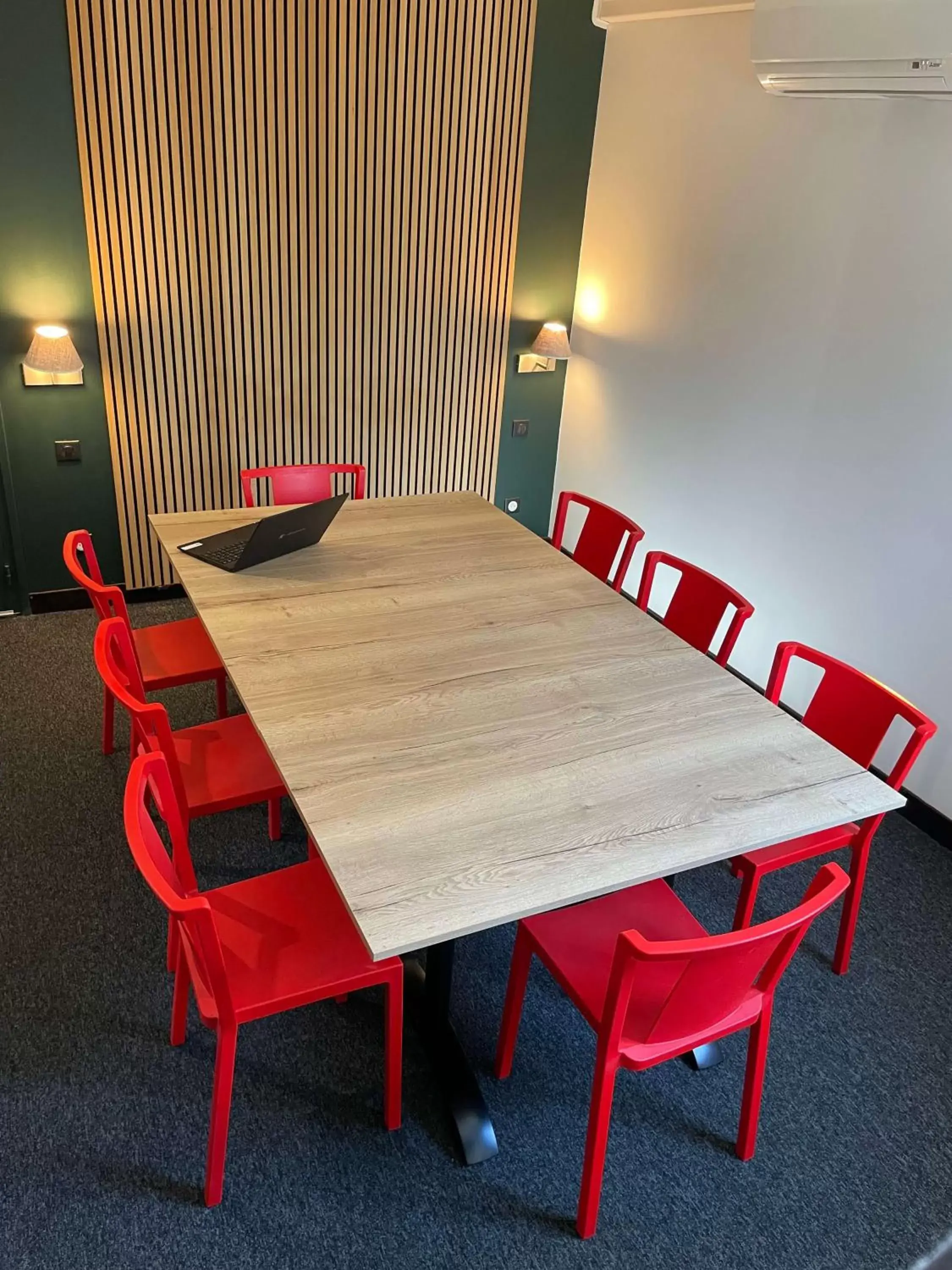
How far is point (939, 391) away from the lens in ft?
10.0

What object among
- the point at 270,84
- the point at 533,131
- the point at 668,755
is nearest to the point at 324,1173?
the point at 668,755

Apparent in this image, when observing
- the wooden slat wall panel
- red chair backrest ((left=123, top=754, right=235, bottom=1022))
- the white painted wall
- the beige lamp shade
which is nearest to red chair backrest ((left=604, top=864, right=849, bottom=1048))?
red chair backrest ((left=123, top=754, right=235, bottom=1022))

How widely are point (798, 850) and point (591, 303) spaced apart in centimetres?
329

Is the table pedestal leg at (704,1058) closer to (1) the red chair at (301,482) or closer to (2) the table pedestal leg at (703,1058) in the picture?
(2) the table pedestal leg at (703,1058)

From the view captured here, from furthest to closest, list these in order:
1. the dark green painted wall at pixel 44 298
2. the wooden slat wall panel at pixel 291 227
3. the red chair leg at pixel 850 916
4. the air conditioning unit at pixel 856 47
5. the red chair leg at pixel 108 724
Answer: the wooden slat wall panel at pixel 291 227
the dark green painted wall at pixel 44 298
the red chair leg at pixel 108 724
the red chair leg at pixel 850 916
the air conditioning unit at pixel 856 47

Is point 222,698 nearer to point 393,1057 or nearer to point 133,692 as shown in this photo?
point 133,692

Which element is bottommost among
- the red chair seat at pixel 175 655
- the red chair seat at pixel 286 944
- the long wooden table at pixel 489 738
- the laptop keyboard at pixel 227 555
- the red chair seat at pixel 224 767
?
the red chair seat at pixel 286 944

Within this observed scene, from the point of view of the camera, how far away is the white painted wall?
312cm

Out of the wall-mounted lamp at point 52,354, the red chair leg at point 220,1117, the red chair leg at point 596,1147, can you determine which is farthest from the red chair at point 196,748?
the wall-mounted lamp at point 52,354

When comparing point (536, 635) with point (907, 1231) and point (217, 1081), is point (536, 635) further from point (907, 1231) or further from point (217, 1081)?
point (907, 1231)

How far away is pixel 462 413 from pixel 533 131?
138 centimetres

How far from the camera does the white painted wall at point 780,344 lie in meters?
3.12

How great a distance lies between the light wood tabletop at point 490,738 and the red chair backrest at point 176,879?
0.24 metres

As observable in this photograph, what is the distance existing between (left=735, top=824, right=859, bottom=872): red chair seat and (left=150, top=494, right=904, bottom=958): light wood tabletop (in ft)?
1.24
